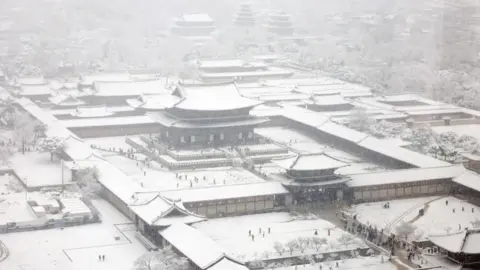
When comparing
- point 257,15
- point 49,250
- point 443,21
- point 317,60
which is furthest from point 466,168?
point 257,15

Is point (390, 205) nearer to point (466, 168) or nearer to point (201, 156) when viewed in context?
point (466, 168)

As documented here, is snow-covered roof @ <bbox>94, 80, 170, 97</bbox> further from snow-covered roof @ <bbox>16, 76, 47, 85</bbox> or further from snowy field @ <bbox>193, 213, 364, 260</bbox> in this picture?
snowy field @ <bbox>193, 213, 364, 260</bbox>

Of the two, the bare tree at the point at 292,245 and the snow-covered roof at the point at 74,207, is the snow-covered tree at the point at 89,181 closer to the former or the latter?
the snow-covered roof at the point at 74,207

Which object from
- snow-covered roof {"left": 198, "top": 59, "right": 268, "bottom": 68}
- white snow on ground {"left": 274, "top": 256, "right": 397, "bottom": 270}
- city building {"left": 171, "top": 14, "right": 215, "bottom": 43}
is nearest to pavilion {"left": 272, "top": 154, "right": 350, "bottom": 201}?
white snow on ground {"left": 274, "top": 256, "right": 397, "bottom": 270}

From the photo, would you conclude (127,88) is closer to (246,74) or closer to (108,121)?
(108,121)

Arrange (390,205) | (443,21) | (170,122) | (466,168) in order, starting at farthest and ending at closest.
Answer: (443,21) → (170,122) → (466,168) → (390,205)

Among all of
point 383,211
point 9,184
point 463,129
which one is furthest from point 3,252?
point 463,129

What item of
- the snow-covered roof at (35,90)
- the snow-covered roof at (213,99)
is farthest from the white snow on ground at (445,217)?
the snow-covered roof at (35,90)
